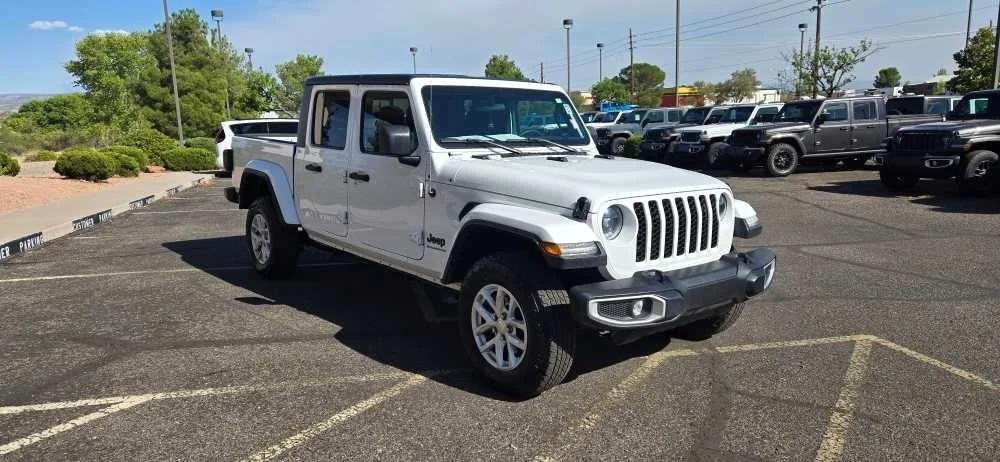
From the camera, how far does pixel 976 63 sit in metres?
34.2

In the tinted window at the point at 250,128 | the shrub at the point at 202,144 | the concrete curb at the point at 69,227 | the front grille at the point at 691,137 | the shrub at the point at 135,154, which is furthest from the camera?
the shrub at the point at 202,144

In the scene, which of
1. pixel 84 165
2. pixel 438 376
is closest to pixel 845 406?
pixel 438 376

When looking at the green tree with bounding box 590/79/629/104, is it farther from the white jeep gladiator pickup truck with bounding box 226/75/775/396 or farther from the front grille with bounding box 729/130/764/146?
the white jeep gladiator pickup truck with bounding box 226/75/775/396

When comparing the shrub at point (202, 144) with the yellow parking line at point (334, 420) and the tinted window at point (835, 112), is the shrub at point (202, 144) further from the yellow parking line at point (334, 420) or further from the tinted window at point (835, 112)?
the yellow parking line at point (334, 420)

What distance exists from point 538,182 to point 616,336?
970 millimetres

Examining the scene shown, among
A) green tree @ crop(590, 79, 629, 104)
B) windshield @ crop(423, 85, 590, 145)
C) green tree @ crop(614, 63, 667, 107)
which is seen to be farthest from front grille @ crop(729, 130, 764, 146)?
green tree @ crop(614, 63, 667, 107)

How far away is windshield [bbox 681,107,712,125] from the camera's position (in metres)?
21.1

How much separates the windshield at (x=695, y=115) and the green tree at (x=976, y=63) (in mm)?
18953

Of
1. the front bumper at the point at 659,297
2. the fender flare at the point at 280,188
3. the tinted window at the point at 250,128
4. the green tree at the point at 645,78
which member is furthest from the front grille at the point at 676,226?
the green tree at the point at 645,78

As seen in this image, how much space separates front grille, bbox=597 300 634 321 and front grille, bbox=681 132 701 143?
15300 mm

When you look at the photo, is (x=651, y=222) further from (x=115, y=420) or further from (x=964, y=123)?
(x=964, y=123)

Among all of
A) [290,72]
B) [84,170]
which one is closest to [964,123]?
[84,170]

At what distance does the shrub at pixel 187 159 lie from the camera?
22.1 meters

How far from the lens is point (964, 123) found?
11.7m
